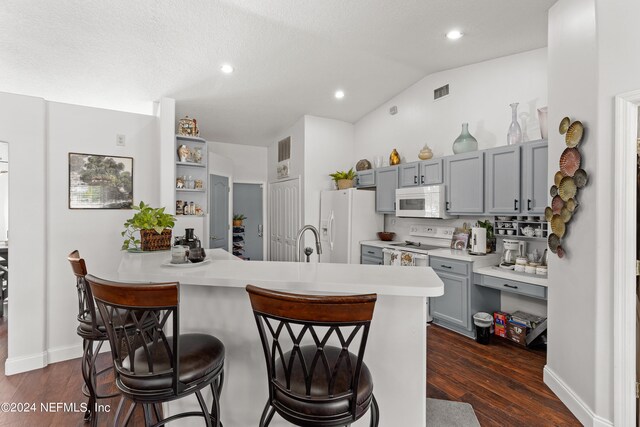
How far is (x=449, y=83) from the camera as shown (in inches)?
159

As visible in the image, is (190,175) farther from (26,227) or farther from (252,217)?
(252,217)

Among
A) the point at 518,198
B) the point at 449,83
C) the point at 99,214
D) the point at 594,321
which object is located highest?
the point at 449,83

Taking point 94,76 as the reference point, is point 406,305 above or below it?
below

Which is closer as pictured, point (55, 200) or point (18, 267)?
point (18, 267)

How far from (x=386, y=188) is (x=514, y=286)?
2.19 meters

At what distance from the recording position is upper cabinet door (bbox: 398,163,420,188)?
4.16 m

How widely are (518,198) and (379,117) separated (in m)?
2.70

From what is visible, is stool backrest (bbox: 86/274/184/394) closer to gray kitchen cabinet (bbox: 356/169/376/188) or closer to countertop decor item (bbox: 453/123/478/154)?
countertop decor item (bbox: 453/123/478/154)

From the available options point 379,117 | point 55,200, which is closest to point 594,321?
point 379,117

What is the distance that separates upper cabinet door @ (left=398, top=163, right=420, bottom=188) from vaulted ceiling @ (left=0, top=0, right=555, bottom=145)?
4.12 feet

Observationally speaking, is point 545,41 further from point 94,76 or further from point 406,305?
point 94,76

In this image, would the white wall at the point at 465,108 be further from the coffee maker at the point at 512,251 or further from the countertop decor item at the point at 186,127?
the countertop decor item at the point at 186,127

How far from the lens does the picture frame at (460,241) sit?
3.70 m

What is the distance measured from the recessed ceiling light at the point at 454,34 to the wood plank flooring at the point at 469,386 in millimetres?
3212
